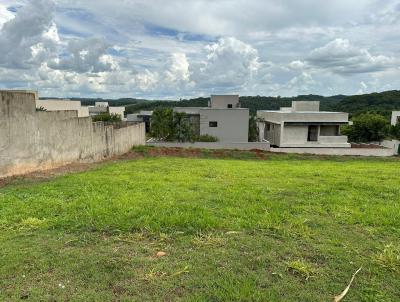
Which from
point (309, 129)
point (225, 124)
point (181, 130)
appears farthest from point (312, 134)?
point (181, 130)

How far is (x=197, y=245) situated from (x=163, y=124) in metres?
29.6

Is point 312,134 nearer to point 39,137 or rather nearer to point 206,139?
point 206,139

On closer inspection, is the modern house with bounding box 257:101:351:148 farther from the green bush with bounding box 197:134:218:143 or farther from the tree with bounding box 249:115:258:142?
the green bush with bounding box 197:134:218:143

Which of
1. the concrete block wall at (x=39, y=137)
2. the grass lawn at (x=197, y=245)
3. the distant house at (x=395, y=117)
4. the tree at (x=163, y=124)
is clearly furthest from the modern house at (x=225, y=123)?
the grass lawn at (x=197, y=245)

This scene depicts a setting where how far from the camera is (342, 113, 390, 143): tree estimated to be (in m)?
40.8

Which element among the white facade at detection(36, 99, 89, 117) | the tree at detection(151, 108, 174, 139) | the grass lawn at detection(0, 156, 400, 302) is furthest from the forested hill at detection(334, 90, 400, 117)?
the grass lawn at detection(0, 156, 400, 302)

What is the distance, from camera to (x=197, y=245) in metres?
4.34

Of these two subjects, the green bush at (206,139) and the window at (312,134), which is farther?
the window at (312,134)

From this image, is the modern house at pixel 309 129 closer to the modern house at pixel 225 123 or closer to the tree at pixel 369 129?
the modern house at pixel 225 123

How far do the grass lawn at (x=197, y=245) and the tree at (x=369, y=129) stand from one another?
38225 millimetres

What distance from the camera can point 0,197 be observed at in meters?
6.88

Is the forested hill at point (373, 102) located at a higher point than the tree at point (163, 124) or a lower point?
higher

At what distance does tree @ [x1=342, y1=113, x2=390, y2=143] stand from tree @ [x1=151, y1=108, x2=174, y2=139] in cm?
2472

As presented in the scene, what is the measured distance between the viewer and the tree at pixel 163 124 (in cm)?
3338
